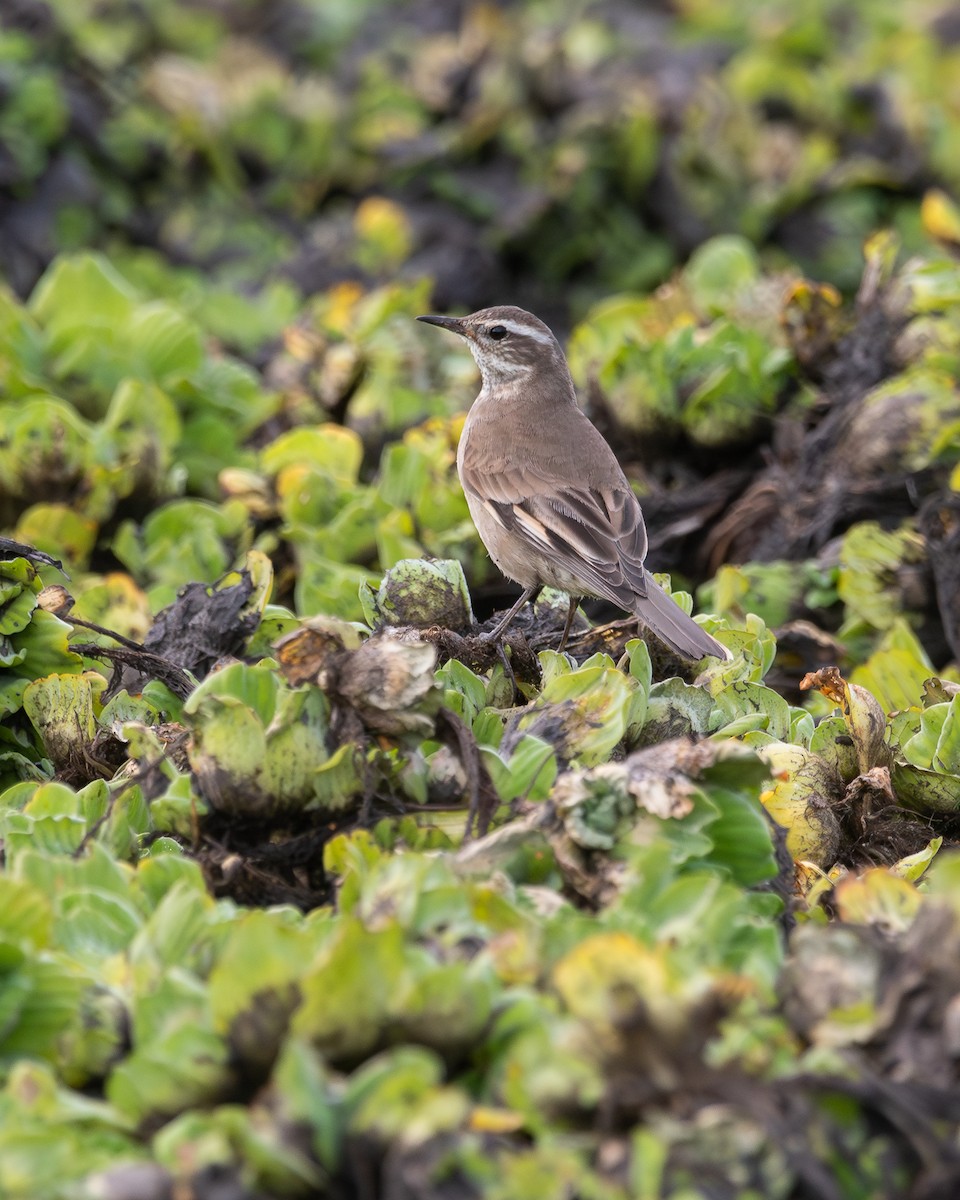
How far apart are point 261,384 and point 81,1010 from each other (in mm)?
4533

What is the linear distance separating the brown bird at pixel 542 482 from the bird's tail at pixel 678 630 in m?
0.01

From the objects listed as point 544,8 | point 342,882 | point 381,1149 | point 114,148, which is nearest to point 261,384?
point 114,148

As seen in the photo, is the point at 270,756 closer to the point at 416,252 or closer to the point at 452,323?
the point at 452,323

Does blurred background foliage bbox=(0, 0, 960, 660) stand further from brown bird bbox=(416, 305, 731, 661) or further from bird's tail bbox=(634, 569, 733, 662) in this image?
bird's tail bbox=(634, 569, 733, 662)

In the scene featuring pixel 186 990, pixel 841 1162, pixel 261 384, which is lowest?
pixel 261 384

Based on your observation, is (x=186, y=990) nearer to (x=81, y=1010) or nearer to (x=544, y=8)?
(x=81, y=1010)

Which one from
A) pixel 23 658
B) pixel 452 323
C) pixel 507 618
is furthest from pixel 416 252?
pixel 23 658

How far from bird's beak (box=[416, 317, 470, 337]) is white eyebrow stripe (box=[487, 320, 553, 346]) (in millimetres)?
123

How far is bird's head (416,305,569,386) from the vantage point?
5637 millimetres

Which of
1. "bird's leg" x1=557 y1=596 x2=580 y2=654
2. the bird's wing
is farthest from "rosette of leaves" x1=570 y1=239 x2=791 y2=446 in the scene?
"bird's leg" x1=557 y1=596 x2=580 y2=654

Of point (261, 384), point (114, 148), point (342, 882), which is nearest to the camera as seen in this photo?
point (342, 882)

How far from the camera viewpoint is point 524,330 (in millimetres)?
5660

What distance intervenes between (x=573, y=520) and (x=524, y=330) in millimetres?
1124

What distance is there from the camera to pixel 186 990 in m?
2.25
